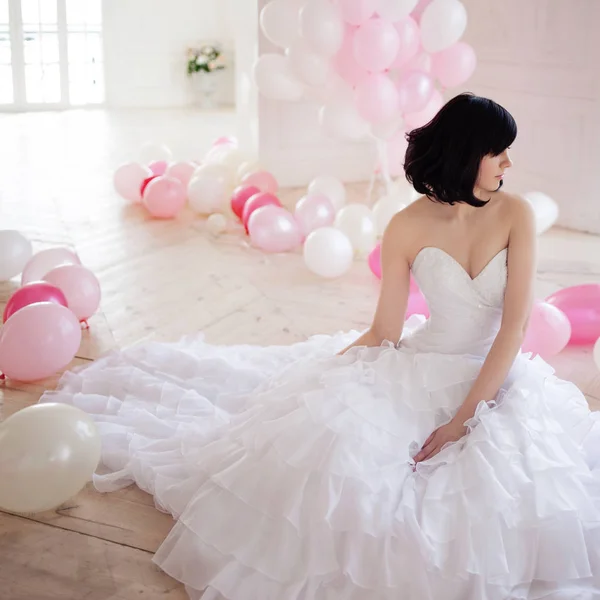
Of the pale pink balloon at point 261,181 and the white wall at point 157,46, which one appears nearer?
the pale pink balloon at point 261,181

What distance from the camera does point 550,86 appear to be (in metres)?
4.86

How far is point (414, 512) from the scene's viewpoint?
1.75 meters

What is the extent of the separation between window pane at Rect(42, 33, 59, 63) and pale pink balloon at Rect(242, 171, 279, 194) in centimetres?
646

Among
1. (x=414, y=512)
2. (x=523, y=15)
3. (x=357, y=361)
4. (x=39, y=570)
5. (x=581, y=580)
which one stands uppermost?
(x=523, y=15)

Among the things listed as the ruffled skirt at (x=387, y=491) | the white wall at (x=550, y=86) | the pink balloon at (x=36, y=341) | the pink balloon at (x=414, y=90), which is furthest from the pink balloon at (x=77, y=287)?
the white wall at (x=550, y=86)

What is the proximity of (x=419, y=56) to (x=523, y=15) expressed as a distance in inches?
39.4

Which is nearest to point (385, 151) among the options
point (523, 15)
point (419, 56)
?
point (419, 56)

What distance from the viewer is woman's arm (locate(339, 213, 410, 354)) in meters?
2.07

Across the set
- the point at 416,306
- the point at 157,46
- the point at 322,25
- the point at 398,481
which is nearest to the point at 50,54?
the point at 157,46

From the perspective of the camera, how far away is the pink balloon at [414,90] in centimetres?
408

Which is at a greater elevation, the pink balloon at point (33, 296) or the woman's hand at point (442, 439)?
the woman's hand at point (442, 439)

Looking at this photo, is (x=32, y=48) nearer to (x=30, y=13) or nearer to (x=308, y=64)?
(x=30, y=13)

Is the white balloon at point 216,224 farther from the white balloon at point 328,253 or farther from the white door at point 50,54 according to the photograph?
the white door at point 50,54

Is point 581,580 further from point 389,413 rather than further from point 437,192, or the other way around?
point 437,192
